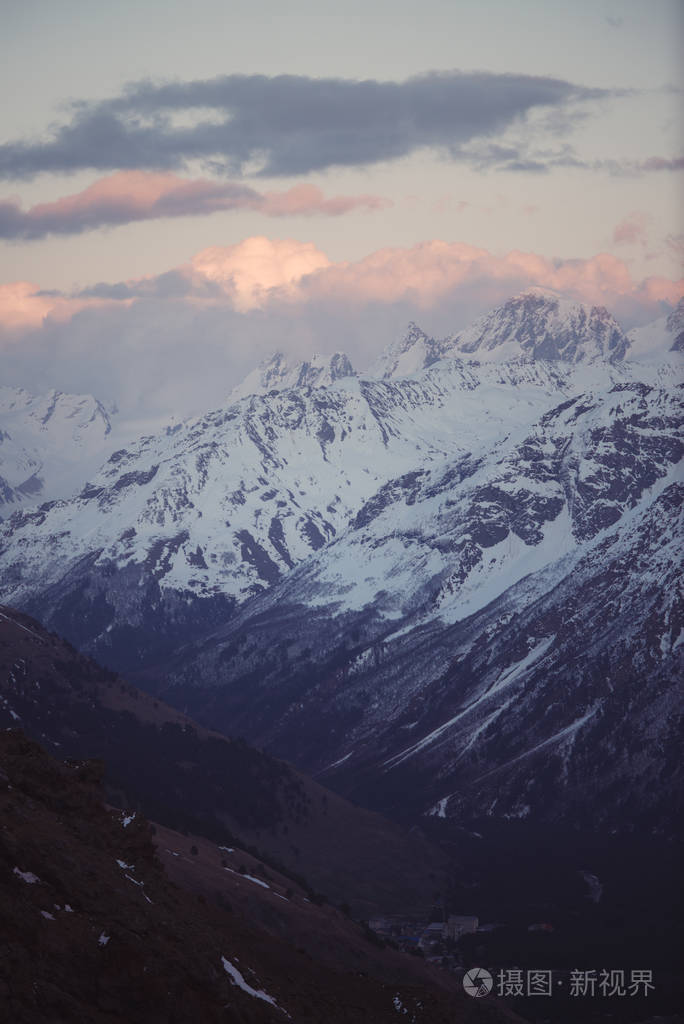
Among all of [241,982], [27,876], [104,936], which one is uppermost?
[27,876]

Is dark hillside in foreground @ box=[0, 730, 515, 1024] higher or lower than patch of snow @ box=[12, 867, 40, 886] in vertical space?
lower

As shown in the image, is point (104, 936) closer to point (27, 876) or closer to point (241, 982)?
point (27, 876)

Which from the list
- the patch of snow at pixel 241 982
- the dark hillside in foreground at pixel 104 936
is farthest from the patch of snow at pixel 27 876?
Answer: the patch of snow at pixel 241 982

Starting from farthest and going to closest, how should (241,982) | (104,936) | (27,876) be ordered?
(241,982), (27,876), (104,936)

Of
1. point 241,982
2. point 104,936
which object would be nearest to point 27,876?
point 104,936

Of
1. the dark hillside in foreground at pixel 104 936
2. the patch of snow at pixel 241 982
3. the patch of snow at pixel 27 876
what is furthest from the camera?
the patch of snow at pixel 241 982

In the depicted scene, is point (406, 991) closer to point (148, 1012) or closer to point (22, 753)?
point (22, 753)

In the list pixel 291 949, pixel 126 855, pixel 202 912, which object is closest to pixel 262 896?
pixel 291 949

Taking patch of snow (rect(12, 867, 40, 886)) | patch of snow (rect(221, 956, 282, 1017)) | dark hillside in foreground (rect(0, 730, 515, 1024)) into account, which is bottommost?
patch of snow (rect(221, 956, 282, 1017))

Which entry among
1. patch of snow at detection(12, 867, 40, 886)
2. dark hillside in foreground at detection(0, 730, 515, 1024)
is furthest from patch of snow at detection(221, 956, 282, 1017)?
patch of snow at detection(12, 867, 40, 886)

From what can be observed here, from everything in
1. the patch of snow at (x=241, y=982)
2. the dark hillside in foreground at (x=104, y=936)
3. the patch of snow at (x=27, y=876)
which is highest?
the patch of snow at (x=27, y=876)

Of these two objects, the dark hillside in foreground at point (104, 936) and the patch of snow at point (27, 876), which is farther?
the patch of snow at point (27, 876)

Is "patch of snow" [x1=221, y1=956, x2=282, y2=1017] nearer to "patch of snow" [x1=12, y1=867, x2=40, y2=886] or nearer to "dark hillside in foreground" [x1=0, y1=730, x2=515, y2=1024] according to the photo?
"dark hillside in foreground" [x1=0, y1=730, x2=515, y2=1024]

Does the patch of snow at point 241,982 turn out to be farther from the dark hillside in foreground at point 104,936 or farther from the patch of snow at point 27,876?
the patch of snow at point 27,876
